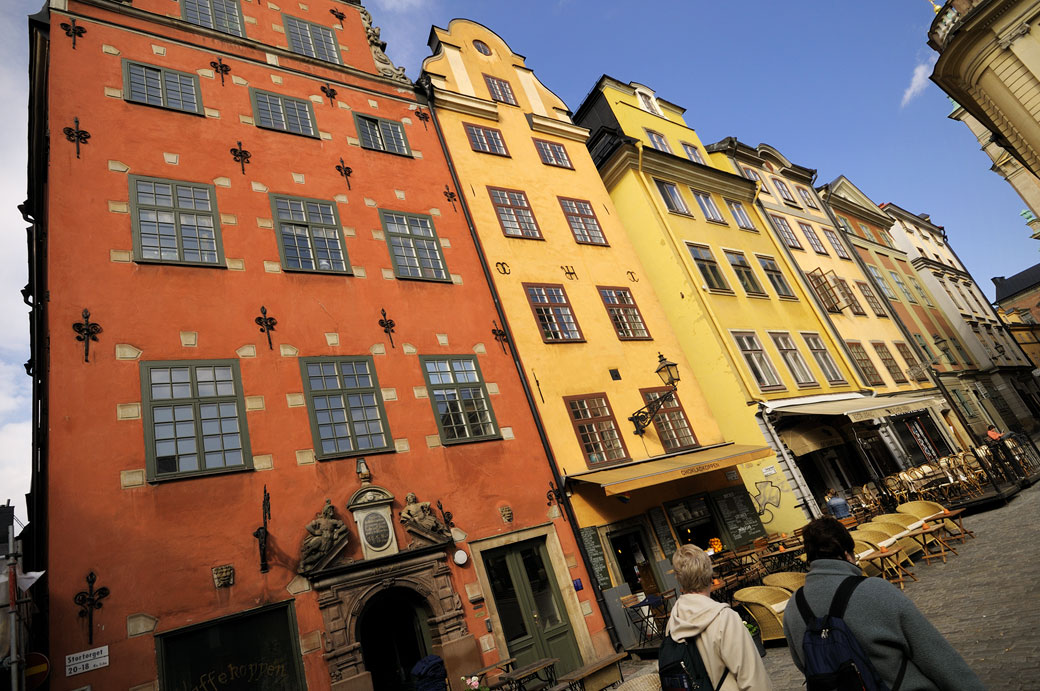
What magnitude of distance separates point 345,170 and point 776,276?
16.8 metres

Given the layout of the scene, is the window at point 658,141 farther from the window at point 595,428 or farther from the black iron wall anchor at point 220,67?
the black iron wall anchor at point 220,67

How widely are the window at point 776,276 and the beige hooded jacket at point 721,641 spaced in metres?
20.5

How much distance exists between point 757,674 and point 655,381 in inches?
499

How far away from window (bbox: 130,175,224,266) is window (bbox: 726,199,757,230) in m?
19.0

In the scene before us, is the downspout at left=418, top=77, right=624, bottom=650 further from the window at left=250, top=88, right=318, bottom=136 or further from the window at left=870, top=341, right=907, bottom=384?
the window at left=870, top=341, right=907, bottom=384

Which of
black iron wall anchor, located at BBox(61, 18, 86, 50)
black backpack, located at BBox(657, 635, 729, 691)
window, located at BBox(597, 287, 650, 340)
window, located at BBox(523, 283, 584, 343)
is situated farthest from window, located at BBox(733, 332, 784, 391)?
black iron wall anchor, located at BBox(61, 18, 86, 50)

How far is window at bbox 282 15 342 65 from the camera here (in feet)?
48.4

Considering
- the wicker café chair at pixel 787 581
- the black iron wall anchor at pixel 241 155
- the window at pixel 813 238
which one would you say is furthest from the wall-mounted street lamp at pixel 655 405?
the window at pixel 813 238

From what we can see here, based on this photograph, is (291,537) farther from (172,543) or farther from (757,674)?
(757,674)

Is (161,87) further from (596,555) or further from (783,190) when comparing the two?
(783,190)

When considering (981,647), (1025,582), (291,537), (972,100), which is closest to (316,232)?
(291,537)

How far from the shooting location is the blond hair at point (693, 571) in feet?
11.3

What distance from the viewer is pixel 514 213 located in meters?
16.2

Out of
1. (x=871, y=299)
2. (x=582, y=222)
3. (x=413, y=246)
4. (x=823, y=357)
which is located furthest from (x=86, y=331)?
(x=871, y=299)
